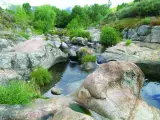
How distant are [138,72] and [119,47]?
1588 centimetres

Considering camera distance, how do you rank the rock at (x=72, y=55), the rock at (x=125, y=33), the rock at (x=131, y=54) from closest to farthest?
the rock at (x=131, y=54)
the rock at (x=72, y=55)
the rock at (x=125, y=33)

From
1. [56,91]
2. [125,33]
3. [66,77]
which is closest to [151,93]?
[56,91]

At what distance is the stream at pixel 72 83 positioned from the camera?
22.4m

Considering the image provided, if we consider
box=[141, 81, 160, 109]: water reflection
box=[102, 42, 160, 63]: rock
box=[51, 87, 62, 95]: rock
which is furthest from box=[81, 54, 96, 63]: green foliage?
box=[51, 87, 62, 95]: rock

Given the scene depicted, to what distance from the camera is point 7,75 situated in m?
23.1

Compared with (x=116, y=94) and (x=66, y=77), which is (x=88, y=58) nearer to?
(x=66, y=77)

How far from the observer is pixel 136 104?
1702 centimetres

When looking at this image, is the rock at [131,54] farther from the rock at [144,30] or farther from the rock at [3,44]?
the rock at [3,44]

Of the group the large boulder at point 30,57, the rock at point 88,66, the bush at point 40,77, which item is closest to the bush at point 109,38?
the large boulder at point 30,57

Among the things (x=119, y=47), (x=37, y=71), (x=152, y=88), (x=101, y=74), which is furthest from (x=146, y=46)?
(x=101, y=74)

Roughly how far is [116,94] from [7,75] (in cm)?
1045

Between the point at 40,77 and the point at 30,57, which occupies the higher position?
the point at 30,57

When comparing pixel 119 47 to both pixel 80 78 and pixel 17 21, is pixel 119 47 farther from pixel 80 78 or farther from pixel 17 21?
pixel 17 21

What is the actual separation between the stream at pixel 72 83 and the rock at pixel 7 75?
2.51m
